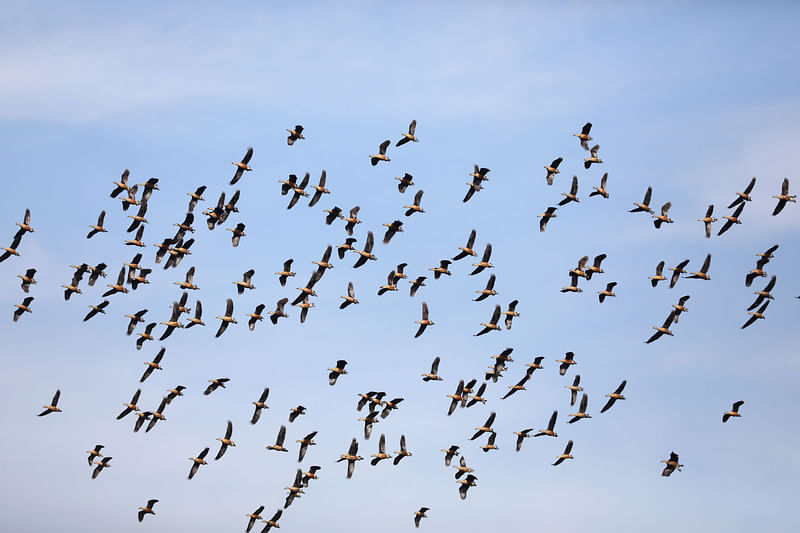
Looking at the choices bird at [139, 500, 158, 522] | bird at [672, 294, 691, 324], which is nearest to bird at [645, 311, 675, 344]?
bird at [672, 294, 691, 324]

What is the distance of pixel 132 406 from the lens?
105312mm

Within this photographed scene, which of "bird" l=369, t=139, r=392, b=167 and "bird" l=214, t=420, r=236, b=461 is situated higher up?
Result: "bird" l=369, t=139, r=392, b=167

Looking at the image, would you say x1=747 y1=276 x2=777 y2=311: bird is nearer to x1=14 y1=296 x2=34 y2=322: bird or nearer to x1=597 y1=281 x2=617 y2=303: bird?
x1=597 y1=281 x2=617 y2=303: bird

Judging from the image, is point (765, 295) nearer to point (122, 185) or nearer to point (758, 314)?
point (758, 314)

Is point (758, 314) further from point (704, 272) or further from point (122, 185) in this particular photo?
point (122, 185)

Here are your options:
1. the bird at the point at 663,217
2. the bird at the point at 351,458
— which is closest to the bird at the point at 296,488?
the bird at the point at 351,458

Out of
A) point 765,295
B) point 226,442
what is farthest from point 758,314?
point 226,442

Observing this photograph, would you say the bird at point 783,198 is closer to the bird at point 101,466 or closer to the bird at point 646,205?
the bird at point 646,205

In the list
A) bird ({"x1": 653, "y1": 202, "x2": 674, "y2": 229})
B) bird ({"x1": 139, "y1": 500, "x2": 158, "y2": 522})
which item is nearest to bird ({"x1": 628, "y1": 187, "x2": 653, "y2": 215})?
bird ({"x1": 653, "y1": 202, "x2": 674, "y2": 229})

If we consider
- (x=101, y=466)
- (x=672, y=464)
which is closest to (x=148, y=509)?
(x=101, y=466)

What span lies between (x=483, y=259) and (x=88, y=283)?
31.9m

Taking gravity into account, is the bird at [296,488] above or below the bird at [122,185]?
below

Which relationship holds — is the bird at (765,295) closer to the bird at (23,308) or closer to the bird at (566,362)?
the bird at (566,362)

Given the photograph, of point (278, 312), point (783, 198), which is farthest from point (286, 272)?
point (783, 198)
